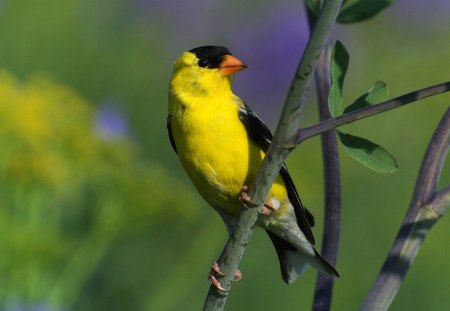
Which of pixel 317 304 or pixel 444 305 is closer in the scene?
pixel 317 304

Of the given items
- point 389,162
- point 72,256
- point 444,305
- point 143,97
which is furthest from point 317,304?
point 143,97

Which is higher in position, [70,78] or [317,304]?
[317,304]

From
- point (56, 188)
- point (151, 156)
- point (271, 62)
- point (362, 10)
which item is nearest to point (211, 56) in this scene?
point (56, 188)

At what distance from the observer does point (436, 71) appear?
13.1 feet

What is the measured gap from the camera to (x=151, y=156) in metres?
3.53

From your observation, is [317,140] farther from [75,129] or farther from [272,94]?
[75,129]

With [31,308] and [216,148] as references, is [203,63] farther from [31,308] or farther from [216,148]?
[31,308]

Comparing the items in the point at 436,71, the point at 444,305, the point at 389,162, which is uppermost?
the point at 389,162

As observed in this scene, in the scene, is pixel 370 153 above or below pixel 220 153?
Result: above

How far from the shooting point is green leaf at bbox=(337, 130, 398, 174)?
1.19 m

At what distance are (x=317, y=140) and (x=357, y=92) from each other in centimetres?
49

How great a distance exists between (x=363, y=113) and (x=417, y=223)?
295 millimetres

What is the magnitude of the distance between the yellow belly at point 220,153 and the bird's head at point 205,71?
0.10m

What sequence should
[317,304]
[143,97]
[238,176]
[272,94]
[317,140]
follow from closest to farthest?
[317,304] < [238,176] < [317,140] < [143,97] < [272,94]
